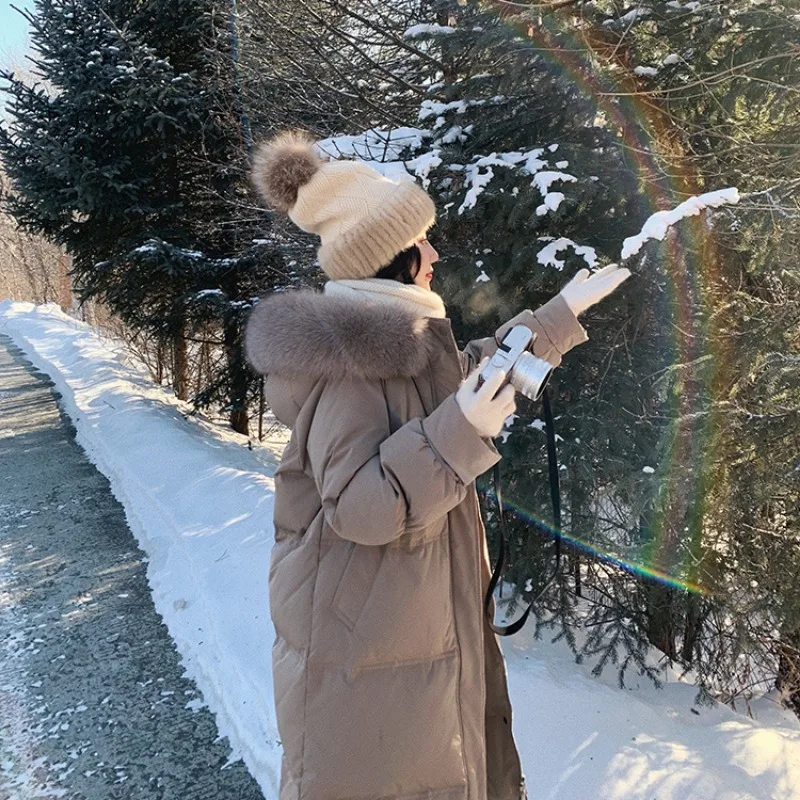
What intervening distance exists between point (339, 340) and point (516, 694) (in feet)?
7.56

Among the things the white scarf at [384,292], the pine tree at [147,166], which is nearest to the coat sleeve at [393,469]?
the white scarf at [384,292]

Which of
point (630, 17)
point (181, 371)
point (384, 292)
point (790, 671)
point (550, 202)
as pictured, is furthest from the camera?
point (181, 371)

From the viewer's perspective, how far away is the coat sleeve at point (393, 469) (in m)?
1.18

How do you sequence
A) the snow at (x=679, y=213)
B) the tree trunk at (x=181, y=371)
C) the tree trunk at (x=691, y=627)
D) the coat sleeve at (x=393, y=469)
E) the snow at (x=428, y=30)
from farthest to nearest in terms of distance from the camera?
1. the tree trunk at (x=181, y=371)
2. the snow at (x=428, y=30)
3. the tree trunk at (x=691, y=627)
4. the snow at (x=679, y=213)
5. the coat sleeve at (x=393, y=469)

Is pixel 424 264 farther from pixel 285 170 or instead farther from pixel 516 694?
pixel 516 694

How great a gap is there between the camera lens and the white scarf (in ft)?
1.06

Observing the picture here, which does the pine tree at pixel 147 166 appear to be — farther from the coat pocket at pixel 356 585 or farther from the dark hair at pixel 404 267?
the coat pocket at pixel 356 585

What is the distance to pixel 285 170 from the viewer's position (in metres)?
1.59

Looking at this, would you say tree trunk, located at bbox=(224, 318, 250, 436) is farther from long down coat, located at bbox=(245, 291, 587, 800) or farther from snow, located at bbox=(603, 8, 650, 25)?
long down coat, located at bbox=(245, 291, 587, 800)

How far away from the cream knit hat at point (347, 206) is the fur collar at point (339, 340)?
0.40 feet

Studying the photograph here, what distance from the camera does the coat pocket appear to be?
52.6 inches

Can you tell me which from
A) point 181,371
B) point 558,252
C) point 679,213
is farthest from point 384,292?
point 181,371

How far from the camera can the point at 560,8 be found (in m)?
2.92

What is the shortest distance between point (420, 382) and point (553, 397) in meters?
2.30
